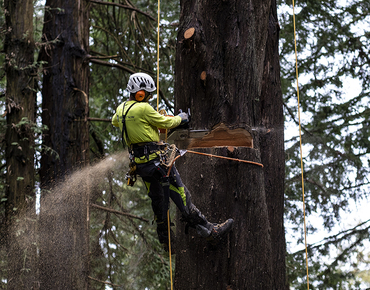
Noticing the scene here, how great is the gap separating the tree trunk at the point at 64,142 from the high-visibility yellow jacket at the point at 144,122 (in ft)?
10.9

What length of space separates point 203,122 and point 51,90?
436 cm

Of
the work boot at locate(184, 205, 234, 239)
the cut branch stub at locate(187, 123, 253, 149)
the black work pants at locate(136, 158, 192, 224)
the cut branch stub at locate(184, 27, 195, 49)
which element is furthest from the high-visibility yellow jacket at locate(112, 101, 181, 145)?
the work boot at locate(184, 205, 234, 239)

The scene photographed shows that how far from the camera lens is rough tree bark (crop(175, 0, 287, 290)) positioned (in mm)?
3977

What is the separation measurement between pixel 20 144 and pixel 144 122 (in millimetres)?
3458

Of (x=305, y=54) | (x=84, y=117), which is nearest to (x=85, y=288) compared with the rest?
(x=84, y=117)

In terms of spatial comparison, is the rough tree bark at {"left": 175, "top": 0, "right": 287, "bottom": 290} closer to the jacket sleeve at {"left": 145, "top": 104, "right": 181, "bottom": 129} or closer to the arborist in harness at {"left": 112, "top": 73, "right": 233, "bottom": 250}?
the arborist in harness at {"left": 112, "top": 73, "right": 233, "bottom": 250}

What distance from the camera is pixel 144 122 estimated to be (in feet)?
13.8

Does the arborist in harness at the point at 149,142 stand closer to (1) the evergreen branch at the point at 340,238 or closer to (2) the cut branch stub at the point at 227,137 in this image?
(2) the cut branch stub at the point at 227,137

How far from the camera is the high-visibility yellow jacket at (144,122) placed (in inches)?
162

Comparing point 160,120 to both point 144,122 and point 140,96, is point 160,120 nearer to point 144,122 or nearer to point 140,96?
point 144,122

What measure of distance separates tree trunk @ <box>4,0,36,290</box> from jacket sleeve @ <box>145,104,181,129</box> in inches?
134

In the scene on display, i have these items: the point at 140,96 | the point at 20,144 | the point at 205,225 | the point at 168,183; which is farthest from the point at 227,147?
the point at 20,144

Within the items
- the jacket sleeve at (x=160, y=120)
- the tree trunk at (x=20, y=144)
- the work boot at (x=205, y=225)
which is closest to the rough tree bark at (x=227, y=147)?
the work boot at (x=205, y=225)

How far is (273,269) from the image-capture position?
4270mm
